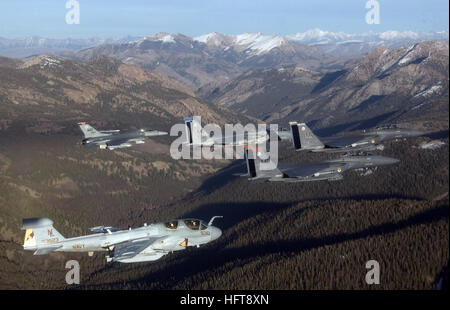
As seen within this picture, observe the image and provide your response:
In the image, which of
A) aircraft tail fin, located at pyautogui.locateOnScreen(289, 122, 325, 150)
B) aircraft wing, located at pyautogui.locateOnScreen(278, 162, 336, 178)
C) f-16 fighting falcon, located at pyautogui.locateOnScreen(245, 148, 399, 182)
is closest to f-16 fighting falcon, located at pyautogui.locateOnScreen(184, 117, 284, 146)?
aircraft wing, located at pyautogui.locateOnScreen(278, 162, 336, 178)

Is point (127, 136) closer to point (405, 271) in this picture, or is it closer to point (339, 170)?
point (339, 170)

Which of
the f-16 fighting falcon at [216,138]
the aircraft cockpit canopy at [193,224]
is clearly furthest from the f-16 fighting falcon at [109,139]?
the aircraft cockpit canopy at [193,224]

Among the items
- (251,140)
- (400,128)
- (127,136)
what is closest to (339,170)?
(400,128)

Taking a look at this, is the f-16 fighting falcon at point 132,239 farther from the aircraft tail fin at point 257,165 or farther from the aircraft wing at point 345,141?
the aircraft wing at point 345,141

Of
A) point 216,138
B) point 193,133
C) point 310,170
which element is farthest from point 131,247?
point 216,138

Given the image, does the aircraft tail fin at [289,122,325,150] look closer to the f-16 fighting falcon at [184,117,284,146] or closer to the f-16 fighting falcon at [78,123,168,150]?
the f-16 fighting falcon at [184,117,284,146]
